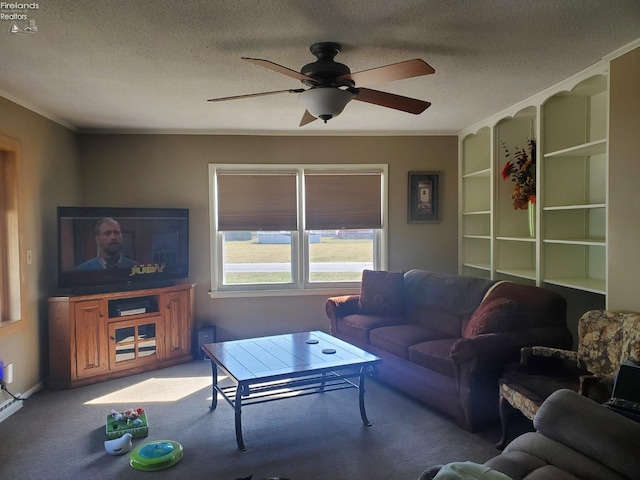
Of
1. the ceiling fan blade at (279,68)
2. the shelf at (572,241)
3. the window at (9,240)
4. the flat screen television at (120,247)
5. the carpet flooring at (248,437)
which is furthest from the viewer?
the flat screen television at (120,247)

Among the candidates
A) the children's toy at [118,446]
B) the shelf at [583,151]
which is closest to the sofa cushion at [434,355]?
the shelf at [583,151]

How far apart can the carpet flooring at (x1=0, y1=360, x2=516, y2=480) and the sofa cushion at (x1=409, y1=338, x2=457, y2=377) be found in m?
0.36

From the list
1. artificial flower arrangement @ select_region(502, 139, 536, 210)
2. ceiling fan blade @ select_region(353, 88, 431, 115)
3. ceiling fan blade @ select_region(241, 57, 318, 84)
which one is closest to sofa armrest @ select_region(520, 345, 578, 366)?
artificial flower arrangement @ select_region(502, 139, 536, 210)

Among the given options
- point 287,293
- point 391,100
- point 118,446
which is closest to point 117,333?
point 118,446

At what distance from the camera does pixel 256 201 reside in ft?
17.1

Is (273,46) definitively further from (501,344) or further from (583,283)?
(583,283)

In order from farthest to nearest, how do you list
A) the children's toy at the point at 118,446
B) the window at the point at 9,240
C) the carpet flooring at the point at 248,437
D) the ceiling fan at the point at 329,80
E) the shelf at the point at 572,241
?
the window at the point at 9,240
the shelf at the point at 572,241
the children's toy at the point at 118,446
the carpet flooring at the point at 248,437
the ceiling fan at the point at 329,80

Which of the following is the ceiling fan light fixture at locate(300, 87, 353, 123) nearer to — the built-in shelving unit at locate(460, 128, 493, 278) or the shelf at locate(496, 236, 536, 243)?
the shelf at locate(496, 236, 536, 243)

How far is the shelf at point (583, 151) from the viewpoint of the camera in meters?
3.31

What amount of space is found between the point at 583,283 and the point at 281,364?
7.71 ft

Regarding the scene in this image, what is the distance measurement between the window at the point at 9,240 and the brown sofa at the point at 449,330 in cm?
275

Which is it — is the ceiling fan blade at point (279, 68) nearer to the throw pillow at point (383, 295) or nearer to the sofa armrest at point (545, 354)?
the sofa armrest at point (545, 354)

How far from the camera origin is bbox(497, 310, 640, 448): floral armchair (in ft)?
8.29

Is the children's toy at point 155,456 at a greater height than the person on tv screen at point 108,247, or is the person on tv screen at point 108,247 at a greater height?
the person on tv screen at point 108,247
